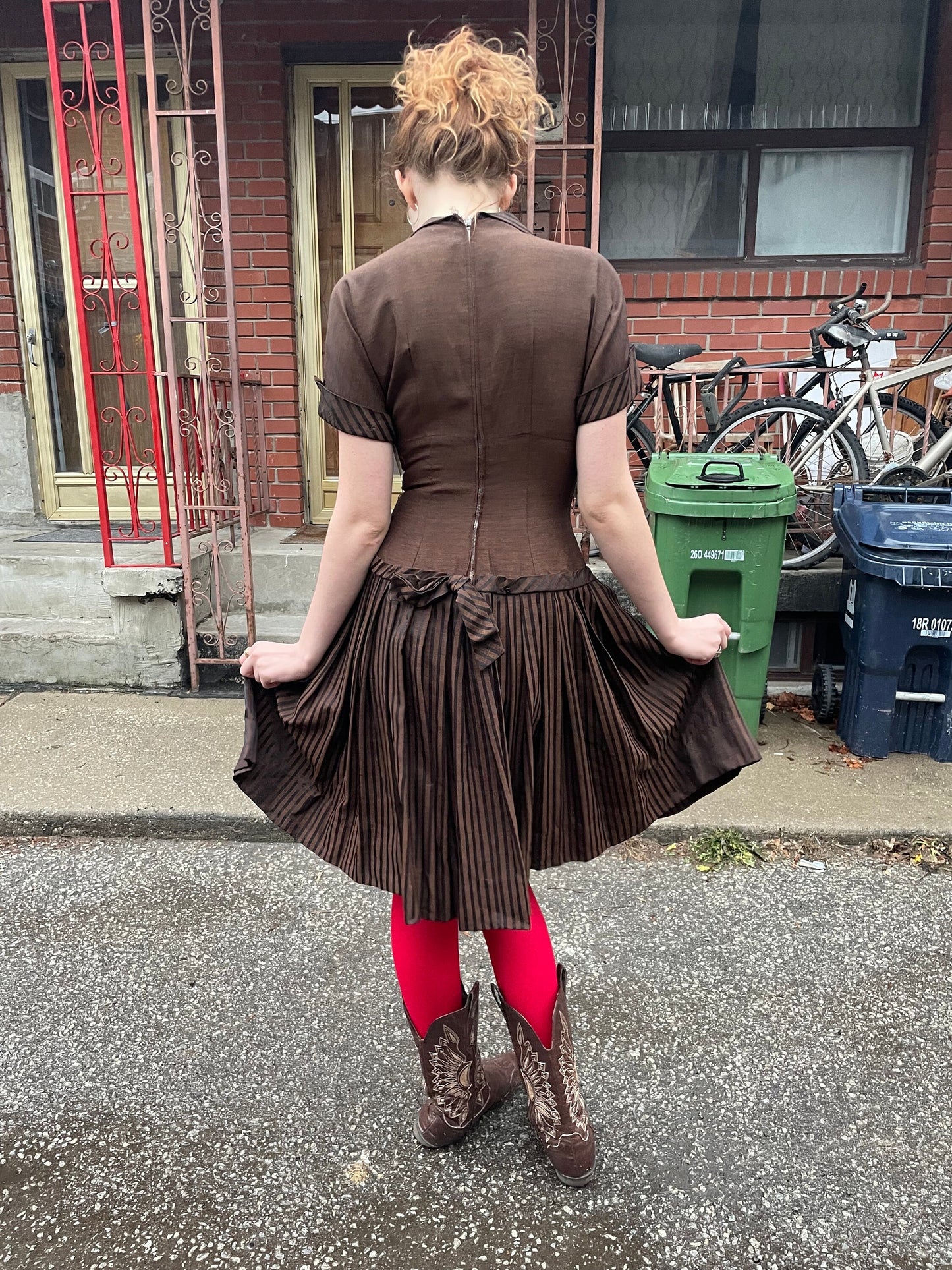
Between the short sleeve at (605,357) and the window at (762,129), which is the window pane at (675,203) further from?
the short sleeve at (605,357)

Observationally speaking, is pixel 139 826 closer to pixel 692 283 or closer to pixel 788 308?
pixel 692 283

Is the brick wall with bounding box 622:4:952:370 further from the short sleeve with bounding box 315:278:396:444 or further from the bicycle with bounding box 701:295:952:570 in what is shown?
the short sleeve with bounding box 315:278:396:444

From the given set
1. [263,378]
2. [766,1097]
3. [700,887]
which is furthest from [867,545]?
[263,378]

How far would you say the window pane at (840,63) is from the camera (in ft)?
17.7

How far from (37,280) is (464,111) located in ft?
18.4

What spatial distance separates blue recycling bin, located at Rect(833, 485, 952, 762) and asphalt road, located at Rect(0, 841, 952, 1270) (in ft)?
2.80

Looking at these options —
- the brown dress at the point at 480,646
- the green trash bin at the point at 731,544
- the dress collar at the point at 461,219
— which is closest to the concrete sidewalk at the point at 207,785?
the green trash bin at the point at 731,544

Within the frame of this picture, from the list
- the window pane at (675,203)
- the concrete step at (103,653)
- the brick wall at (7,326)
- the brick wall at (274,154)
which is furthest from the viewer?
the brick wall at (7,326)

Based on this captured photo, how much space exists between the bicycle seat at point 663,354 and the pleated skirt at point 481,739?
3522 millimetres

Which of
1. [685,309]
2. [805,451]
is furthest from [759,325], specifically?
[805,451]

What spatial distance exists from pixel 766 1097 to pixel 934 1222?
40 cm

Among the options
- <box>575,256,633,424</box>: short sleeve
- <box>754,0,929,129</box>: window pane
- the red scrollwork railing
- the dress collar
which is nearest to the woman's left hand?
<box>575,256,633,424</box>: short sleeve

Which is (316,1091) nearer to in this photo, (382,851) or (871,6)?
(382,851)

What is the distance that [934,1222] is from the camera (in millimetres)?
1756
